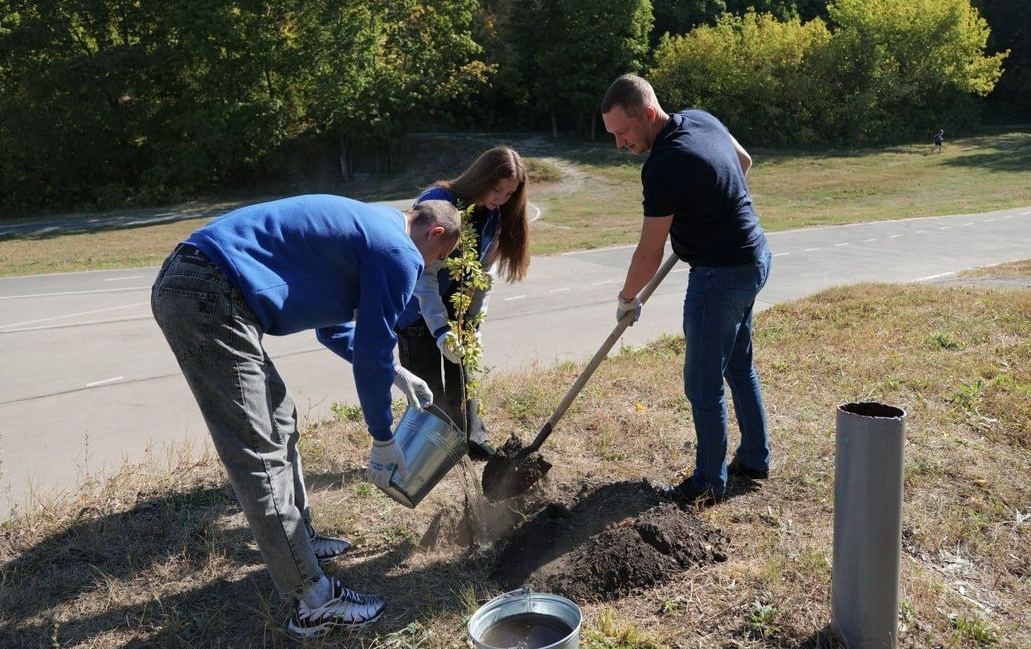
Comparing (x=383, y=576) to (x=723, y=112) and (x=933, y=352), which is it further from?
(x=723, y=112)

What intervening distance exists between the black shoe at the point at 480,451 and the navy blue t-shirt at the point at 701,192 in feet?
5.47

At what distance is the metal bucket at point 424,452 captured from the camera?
11.0 ft

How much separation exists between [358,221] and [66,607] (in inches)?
82.6

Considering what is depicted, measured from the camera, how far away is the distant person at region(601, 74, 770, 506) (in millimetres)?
3561

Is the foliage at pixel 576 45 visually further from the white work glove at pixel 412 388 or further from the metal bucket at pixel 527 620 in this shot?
the metal bucket at pixel 527 620

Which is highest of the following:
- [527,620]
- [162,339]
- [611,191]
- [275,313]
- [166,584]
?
[275,313]

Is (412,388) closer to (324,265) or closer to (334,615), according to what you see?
(324,265)

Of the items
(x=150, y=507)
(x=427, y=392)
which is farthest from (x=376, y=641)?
(x=150, y=507)

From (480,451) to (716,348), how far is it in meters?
1.61

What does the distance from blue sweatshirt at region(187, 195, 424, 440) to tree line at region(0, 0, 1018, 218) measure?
30003 mm

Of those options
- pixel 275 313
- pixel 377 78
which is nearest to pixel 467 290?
pixel 275 313

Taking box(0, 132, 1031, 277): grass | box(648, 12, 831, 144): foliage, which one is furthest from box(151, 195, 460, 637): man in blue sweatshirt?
box(648, 12, 831, 144): foliage

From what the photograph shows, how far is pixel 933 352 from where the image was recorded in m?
6.18

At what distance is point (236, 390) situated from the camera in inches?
111
